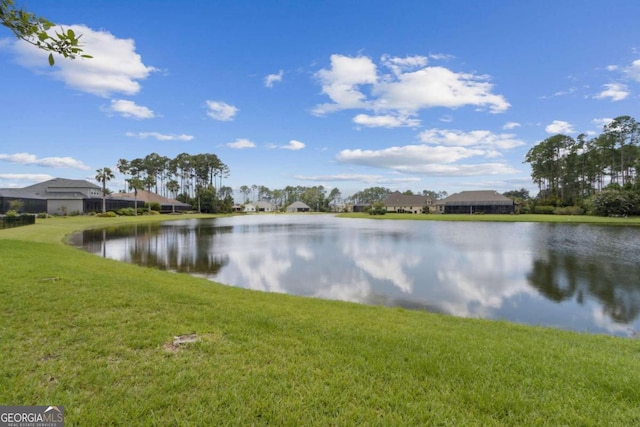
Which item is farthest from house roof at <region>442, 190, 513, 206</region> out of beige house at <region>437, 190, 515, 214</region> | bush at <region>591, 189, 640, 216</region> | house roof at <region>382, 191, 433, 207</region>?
bush at <region>591, 189, 640, 216</region>

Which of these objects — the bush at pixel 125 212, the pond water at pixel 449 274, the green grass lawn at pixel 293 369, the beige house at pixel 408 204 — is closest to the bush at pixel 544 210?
the beige house at pixel 408 204

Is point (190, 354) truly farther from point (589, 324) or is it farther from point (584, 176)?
point (584, 176)

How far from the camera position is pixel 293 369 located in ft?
12.1

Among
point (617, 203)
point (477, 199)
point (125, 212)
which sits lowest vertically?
point (125, 212)

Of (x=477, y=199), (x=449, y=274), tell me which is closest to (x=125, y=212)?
(x=449, y=274)

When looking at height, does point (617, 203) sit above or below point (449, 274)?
above

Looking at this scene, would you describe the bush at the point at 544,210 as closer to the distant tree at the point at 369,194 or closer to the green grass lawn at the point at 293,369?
the green grass lawn at the point at 293,369

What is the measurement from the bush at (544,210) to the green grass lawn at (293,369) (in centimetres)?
7039

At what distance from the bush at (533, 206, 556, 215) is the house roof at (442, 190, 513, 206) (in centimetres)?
944

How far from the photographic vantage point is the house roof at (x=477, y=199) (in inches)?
3056

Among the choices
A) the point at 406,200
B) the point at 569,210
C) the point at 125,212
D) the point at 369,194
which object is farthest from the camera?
the point at 369,194

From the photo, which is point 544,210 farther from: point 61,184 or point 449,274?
point 61,184

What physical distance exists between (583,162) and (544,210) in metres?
17.2

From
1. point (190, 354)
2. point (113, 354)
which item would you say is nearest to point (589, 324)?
point (190, 354)
